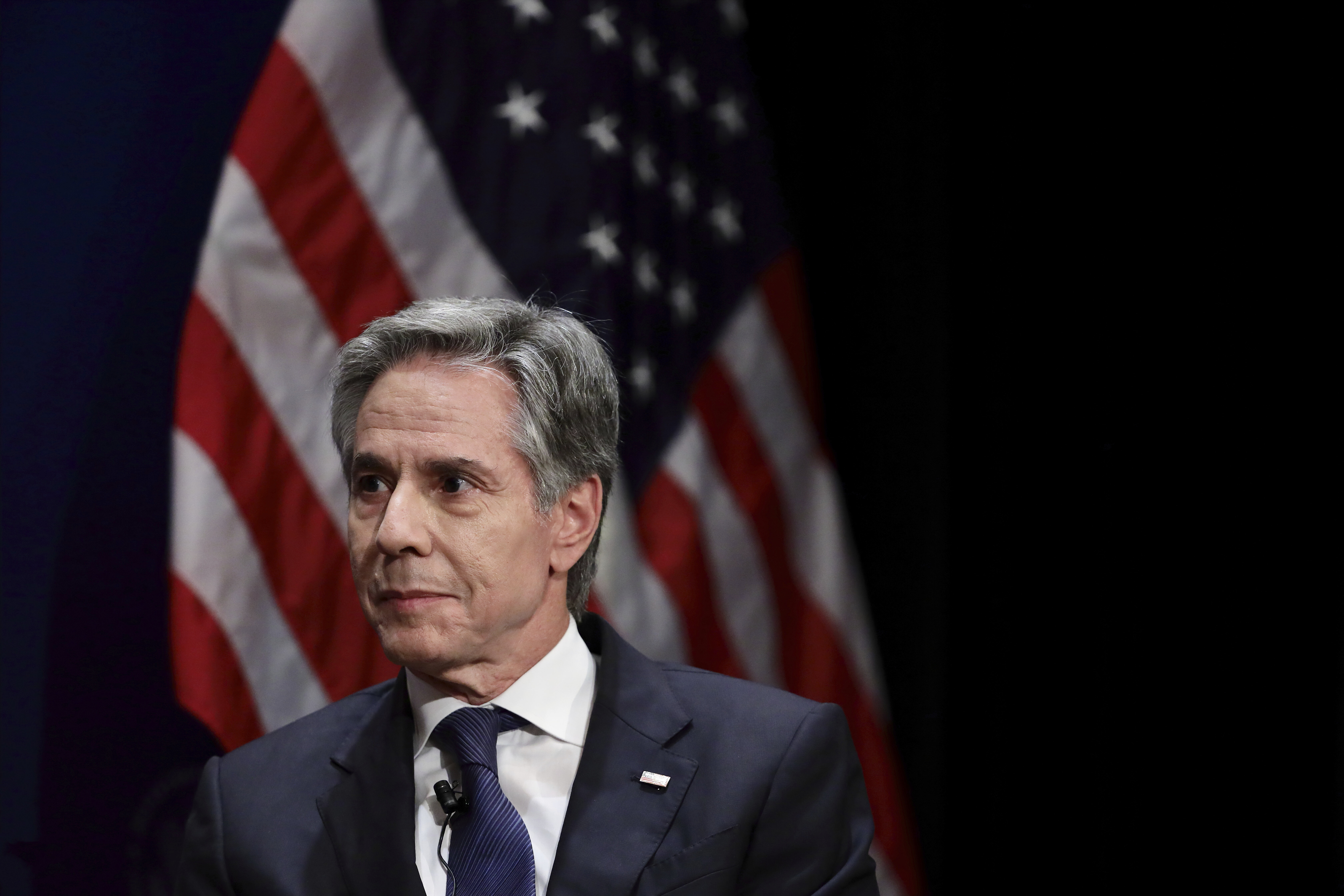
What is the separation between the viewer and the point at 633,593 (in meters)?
2.73

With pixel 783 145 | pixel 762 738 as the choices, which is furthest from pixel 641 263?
pixel 762 738

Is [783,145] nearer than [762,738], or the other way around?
[762,738]

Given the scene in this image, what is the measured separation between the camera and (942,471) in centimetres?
297

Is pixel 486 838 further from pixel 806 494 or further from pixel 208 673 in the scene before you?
pixel 806 494

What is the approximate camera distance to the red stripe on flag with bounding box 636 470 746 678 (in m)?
2.77

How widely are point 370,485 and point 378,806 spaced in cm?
36

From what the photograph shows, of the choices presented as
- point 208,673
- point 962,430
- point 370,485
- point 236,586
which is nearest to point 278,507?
point 236,586

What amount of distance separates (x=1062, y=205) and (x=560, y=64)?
110 cm

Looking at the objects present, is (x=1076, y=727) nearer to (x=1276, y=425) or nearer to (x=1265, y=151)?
(x=1276, y=425)

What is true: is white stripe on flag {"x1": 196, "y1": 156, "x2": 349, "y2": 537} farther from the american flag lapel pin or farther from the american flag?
the american flag lapel pin

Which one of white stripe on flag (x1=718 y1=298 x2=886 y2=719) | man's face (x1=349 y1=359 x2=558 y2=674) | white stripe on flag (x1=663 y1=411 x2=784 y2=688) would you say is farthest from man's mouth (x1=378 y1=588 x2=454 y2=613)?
white stripe on flag (x1=718 y1=298 x2=886 y2=719)

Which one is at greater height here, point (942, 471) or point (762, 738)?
point (942, 471)

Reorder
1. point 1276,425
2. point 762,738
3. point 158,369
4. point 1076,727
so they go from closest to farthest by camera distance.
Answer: point 762,738
point 158,369
point 1276,425
point 1076,727

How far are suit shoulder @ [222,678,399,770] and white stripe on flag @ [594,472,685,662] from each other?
104 cm
